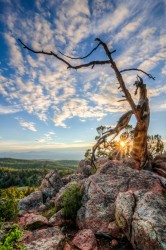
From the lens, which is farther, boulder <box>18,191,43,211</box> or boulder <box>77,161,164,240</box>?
boulder <box>18,191,43,211</box>

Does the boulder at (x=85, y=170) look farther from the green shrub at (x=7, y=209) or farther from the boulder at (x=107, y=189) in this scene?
the green shrub at (x=7, y=209)

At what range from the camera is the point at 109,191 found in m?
16.0

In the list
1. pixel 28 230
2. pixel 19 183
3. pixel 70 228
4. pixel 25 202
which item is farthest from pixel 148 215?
pixel 19 183

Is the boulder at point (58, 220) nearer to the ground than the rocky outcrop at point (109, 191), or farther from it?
nearer to the ground

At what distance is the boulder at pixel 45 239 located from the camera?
11182 mm

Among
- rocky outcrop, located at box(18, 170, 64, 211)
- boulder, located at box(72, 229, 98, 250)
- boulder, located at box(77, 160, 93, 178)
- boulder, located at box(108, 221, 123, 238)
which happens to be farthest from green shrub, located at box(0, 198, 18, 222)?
boulder, located at box(77, 160, 93, 178)

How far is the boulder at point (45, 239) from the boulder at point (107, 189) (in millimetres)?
2083

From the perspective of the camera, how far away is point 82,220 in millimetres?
14516

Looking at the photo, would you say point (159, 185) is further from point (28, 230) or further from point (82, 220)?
point (28, 230)

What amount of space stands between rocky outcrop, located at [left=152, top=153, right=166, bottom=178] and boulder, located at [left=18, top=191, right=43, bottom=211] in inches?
638

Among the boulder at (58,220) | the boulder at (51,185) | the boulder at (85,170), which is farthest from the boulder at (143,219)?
the boulder at (85,170)

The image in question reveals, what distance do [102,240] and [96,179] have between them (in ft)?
19.0

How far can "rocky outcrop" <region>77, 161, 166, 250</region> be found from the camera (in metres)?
13.4

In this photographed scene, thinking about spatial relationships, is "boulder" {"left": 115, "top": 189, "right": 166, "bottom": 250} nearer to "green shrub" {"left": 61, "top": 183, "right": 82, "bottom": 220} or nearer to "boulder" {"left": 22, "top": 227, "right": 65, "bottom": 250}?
"boulder" {"left": 22, "top": 227, "right": 65, "bottom": 250}
